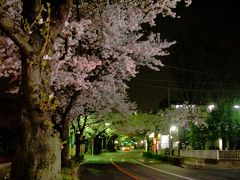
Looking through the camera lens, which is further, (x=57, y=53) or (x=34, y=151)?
(x=57, y=53)

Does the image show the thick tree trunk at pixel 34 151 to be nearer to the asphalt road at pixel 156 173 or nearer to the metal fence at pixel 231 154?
the asphalt road at pixel 156 173

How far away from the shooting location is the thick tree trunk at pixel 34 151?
706cm

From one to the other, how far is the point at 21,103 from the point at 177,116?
4778 cm

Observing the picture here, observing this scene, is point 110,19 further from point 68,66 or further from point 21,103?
point 21,103

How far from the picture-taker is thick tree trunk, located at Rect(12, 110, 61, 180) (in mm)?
7059

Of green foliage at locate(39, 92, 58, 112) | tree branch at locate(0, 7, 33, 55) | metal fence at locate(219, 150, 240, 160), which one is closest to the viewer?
tree branch at locate(0, 7, 33, 55)

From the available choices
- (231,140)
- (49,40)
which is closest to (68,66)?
(49,40)

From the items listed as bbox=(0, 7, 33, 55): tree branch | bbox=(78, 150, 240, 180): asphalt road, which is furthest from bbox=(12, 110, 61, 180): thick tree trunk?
bbox=(78, 150, 240, 180): asphalt road

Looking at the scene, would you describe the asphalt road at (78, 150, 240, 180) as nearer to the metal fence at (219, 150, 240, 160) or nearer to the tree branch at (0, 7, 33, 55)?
the metal fence at (219, 150, 240, 160)

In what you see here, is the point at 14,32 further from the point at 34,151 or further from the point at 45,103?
the point at 34,151

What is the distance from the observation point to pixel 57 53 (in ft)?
44.2

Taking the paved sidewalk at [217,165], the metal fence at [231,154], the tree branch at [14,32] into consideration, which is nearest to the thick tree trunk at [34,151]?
the tree branch at [14,32]

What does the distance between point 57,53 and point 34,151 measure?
6.79 meters

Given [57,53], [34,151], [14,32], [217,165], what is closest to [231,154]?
[217,165]
